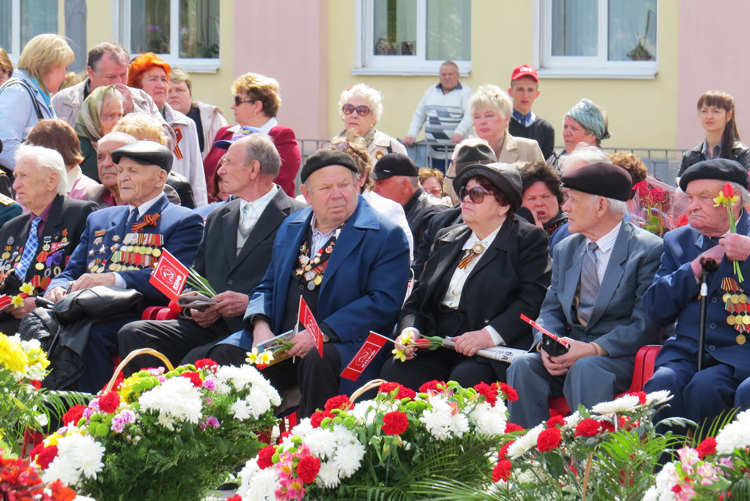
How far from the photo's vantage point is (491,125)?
24.3 feet

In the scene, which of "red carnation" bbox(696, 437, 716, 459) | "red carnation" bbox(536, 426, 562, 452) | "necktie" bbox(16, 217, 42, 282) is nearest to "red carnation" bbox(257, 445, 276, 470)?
"red carnation" bbox(536, 426, 562, 452)

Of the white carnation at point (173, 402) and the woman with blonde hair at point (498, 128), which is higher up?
the woman with blonde hair at point (498, 128)

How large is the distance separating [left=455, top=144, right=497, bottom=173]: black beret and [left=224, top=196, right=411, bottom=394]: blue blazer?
4.21 ft

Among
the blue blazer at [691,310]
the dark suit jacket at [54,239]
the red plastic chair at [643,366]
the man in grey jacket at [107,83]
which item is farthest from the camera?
the man in grey jacket at [107,83]

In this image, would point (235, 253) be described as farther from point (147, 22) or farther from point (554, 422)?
point (147, 22)

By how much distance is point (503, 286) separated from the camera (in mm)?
5039

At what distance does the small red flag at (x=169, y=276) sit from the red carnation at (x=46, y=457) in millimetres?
2291

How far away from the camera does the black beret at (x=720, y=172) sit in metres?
4.46

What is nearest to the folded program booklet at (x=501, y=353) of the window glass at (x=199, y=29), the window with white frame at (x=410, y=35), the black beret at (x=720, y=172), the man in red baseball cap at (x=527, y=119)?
the black beret at (x=720, y=172)

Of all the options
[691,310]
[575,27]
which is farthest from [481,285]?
[575,27]

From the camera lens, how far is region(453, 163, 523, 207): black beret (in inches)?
200

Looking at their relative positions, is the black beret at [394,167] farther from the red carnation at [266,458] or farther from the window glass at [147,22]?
the window glass at [147,22]

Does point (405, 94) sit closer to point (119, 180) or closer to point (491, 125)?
point (491, 125)

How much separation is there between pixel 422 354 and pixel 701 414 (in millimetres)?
1464
